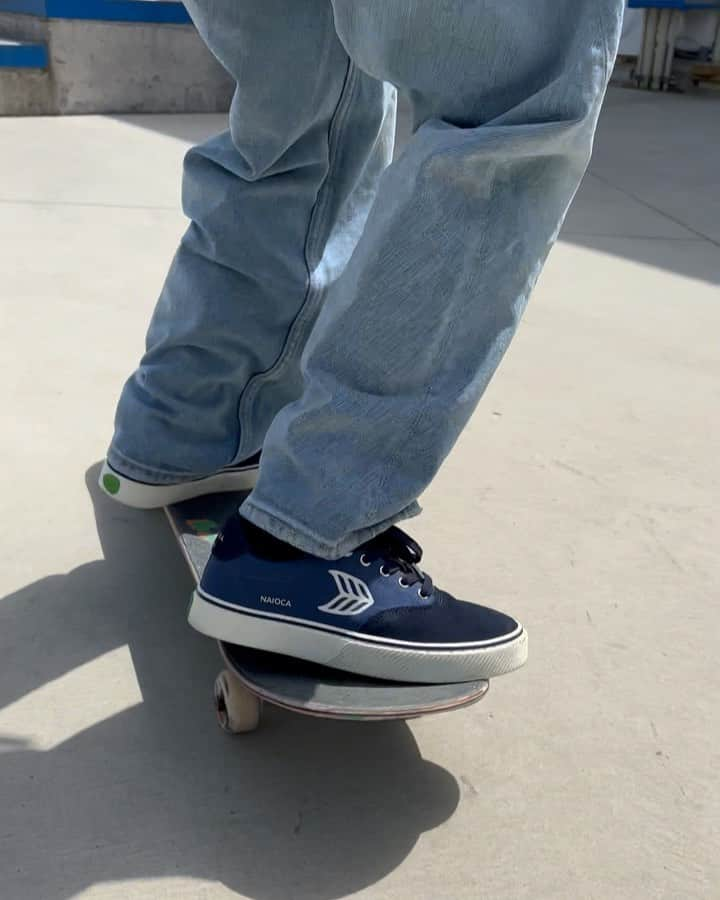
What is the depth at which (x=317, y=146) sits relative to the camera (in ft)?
3.97

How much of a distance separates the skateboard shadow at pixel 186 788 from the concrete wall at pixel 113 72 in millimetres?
4167

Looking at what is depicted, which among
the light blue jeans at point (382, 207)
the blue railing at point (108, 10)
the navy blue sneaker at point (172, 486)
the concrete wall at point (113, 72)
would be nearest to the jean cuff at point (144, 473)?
the navy blue sneaker at point (172, 486)

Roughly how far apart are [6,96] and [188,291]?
389 centimetres

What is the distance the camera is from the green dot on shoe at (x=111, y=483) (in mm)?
1337

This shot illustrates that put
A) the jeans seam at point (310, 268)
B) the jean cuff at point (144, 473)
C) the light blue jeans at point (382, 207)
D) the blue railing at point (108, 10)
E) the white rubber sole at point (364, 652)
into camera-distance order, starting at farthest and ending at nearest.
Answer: the blue railing at point (108, 10) < the jean cuff at point (144, 473) < the jeans seam at point (310, 268) < the white rubber sole at point (364, 652) < the light blue jeans at point (382, 207)

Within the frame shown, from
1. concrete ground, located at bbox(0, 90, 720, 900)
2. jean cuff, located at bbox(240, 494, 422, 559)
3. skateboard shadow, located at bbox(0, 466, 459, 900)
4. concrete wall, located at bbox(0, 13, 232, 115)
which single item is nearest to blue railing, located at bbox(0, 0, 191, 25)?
concrete wall, located at bbox(0, 13, 232, 115)

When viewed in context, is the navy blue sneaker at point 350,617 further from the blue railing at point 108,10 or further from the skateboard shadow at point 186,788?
the blue railing at point 108,10

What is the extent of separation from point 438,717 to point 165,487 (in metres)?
0.47

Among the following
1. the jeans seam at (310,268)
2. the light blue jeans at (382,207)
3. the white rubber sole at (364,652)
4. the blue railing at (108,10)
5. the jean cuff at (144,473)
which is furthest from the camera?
the blue railing at (108,10)

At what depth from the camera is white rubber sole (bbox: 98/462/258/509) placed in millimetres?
1327

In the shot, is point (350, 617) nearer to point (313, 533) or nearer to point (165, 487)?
point (313, 533)

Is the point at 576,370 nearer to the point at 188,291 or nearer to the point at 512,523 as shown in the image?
the point at 512,523

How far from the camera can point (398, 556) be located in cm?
103

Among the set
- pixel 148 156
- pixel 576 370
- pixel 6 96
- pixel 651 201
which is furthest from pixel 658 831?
pixel 6 96
